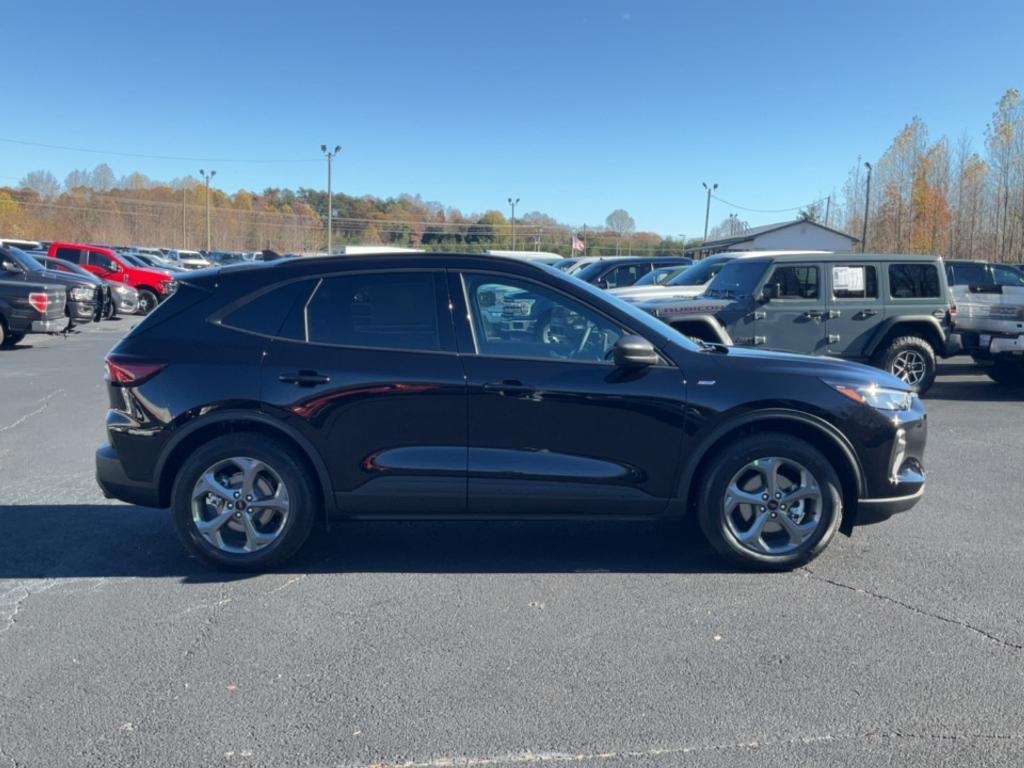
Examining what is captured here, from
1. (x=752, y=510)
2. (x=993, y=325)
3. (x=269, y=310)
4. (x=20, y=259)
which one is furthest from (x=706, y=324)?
(x=20, y=259)

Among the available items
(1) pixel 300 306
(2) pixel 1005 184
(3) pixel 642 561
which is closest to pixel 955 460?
(3) pixel 642 561

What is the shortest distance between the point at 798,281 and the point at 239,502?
27.9 ft

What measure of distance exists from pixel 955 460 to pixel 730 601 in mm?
A: 4433

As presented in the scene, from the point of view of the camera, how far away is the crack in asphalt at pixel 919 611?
154 inches

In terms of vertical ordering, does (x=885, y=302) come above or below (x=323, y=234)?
below

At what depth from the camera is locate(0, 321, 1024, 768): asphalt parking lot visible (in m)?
3.12

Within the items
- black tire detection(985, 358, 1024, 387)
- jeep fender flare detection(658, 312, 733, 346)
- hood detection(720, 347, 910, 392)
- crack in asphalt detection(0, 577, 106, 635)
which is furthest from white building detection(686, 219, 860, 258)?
crack in asphalt detection(0, 577, 106, 635)

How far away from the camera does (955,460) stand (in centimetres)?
775

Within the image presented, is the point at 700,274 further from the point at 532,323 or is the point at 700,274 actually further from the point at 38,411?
the point at 532,323

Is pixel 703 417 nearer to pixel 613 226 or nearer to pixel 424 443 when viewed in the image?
pixel 424 443

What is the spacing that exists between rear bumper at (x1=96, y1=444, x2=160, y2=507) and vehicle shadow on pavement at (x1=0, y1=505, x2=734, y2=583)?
1.35 ft

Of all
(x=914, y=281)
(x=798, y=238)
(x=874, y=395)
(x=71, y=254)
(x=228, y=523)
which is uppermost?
(x=798, y=238)

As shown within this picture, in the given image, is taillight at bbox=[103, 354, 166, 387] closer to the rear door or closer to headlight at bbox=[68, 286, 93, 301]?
the rear door

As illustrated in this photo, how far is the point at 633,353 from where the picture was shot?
4.59 meters
